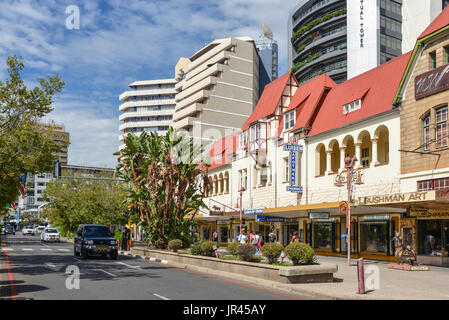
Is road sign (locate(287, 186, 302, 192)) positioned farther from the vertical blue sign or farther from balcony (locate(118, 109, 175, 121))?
balcony (locate(118, 109, 175, 121))

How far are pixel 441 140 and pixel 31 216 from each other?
15349cm

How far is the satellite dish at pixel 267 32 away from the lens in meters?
121

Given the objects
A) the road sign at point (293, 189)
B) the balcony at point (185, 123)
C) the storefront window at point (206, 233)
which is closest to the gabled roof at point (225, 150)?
the storefront window at point (206, 233)

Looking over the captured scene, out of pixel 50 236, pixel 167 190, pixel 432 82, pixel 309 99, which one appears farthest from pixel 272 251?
pixel 50 236

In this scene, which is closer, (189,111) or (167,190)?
(167,190)

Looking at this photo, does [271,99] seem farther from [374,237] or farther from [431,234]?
[431,234]

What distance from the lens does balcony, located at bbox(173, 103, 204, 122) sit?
86438mm

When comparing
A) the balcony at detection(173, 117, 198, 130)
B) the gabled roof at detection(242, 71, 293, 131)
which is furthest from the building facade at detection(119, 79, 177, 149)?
the gabled roof at detection(242, 71, 293, 131)

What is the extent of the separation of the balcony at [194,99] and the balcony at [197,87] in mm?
1376

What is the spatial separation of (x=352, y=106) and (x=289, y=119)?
750 centimetres

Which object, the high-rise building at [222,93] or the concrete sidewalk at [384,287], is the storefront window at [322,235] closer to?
the concrete sidewalk at [384,287]

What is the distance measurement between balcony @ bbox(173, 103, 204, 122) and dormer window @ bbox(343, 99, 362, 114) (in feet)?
183

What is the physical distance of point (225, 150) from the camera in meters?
51.4

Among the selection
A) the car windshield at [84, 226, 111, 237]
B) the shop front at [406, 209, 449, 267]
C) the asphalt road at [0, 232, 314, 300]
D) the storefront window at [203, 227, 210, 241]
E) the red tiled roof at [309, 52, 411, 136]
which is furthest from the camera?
the storefront window at [203, 227, 210, 241]
